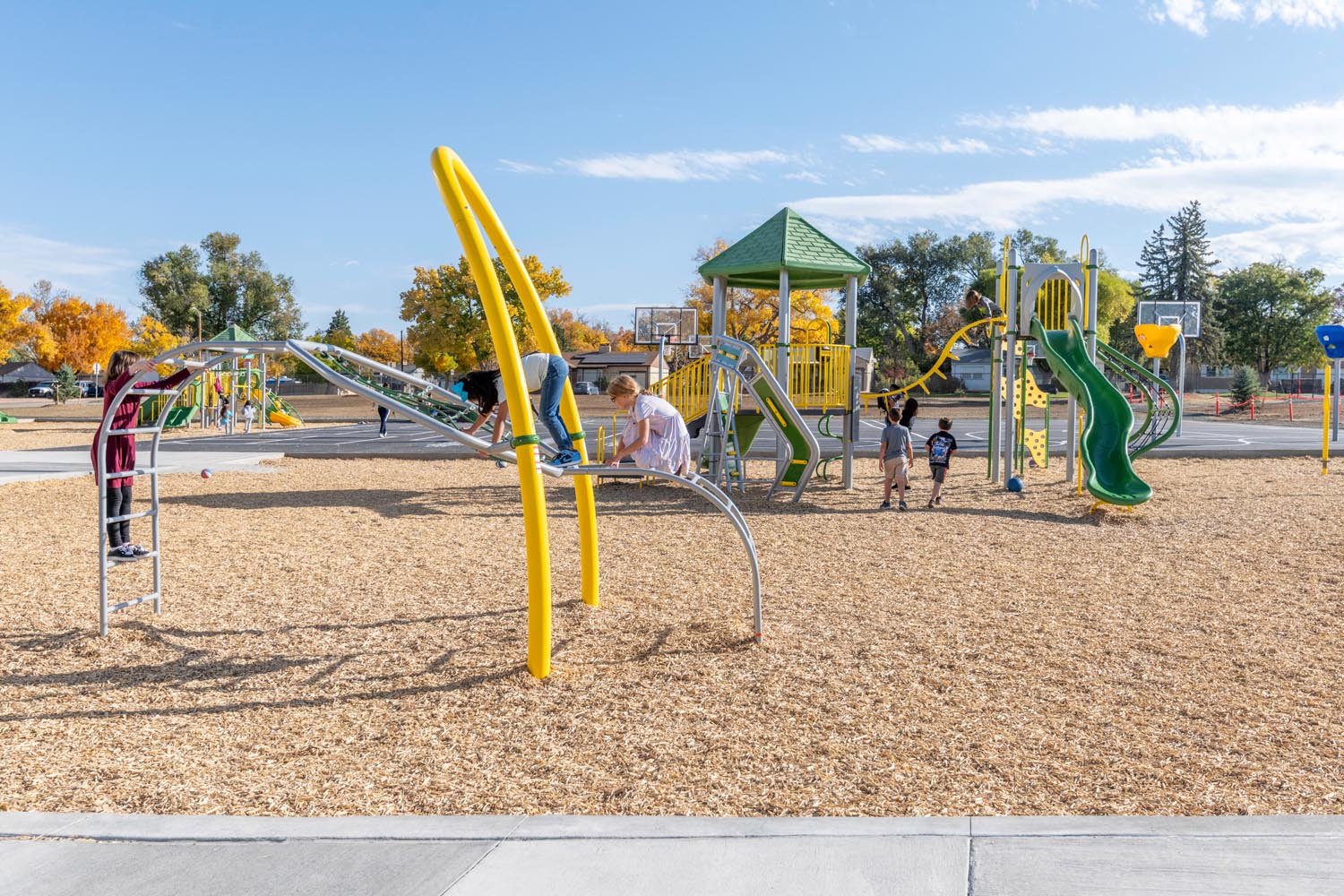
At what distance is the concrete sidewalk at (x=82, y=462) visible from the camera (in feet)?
57.8

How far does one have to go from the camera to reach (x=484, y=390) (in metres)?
7.46

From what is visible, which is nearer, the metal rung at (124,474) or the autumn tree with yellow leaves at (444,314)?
the metal rung at (124,474)

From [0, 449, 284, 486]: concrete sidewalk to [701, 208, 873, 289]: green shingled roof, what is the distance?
9.33 meters

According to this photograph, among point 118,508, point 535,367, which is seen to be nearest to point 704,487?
point 535,367

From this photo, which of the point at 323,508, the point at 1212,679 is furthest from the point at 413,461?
the point at 1212,679

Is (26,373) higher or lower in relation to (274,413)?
higher

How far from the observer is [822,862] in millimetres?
3365

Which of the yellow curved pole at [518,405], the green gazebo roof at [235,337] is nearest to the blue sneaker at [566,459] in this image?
the yellow curved pole at [518,405]

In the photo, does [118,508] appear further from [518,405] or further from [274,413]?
[274,413]

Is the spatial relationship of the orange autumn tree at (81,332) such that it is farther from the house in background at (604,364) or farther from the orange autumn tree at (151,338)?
the house in background at (604,364)

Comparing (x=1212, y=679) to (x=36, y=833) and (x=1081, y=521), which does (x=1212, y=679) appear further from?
(x=1081, y=521)

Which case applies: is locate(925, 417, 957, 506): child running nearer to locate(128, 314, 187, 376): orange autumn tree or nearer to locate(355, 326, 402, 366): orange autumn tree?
locate(128, 314, 187, 376): orange autumn tree

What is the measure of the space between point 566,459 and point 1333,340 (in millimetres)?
20582

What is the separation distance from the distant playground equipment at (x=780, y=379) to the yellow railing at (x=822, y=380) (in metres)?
0.01
